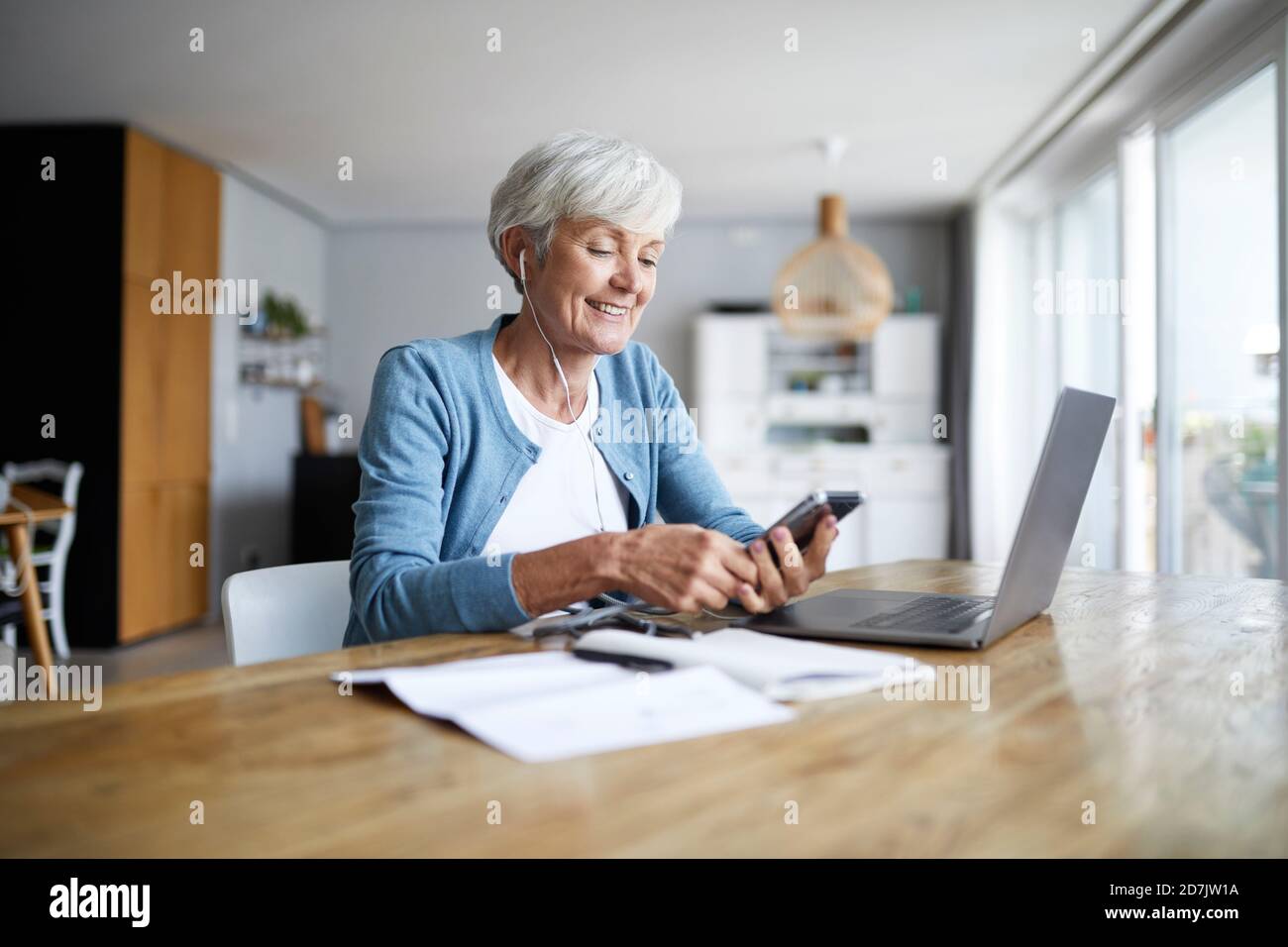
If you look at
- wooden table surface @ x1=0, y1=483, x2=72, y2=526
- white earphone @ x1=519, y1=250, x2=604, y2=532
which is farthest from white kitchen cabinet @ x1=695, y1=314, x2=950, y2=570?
white earphone @ x1=519, y1=250, x2=604, y2=532

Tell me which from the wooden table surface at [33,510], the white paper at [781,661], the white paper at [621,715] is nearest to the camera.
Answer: the white paper at [621,715]

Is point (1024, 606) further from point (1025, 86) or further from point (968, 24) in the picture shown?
point (1025, 86)

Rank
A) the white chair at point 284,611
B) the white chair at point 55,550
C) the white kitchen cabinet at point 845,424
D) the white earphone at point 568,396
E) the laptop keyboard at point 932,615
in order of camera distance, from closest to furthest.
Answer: the laptop keyboard at point 932,615, the white chair at point 284,611, the white earphone at point 568,396, the white chair at point 55,550, the white kitchen cabinet at point 845,424

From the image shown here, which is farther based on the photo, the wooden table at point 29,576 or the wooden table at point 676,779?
the wooden table at point 29,576

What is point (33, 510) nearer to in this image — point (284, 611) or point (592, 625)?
point (284, 611)

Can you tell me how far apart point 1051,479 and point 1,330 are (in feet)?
16.9

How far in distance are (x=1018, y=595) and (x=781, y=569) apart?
0.82 ft

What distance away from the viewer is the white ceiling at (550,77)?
3576 mm

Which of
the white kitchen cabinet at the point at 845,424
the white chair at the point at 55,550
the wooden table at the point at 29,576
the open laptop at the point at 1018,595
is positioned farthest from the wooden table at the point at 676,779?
the white kitchen cabinet at the point at 845,424

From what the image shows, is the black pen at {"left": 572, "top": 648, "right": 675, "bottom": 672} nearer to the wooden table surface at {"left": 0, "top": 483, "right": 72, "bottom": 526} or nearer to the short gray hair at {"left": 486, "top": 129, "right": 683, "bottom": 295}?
the short gray hair at {"left": 486, "top": 129, "right": 683, "bottom": 295}

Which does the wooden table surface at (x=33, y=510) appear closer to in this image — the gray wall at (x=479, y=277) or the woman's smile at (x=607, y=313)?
the woman's smile at (x=607, y=313)

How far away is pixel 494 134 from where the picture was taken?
195 inches

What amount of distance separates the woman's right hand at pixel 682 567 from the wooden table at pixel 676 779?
26cm

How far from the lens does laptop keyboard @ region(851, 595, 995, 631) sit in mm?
1092
